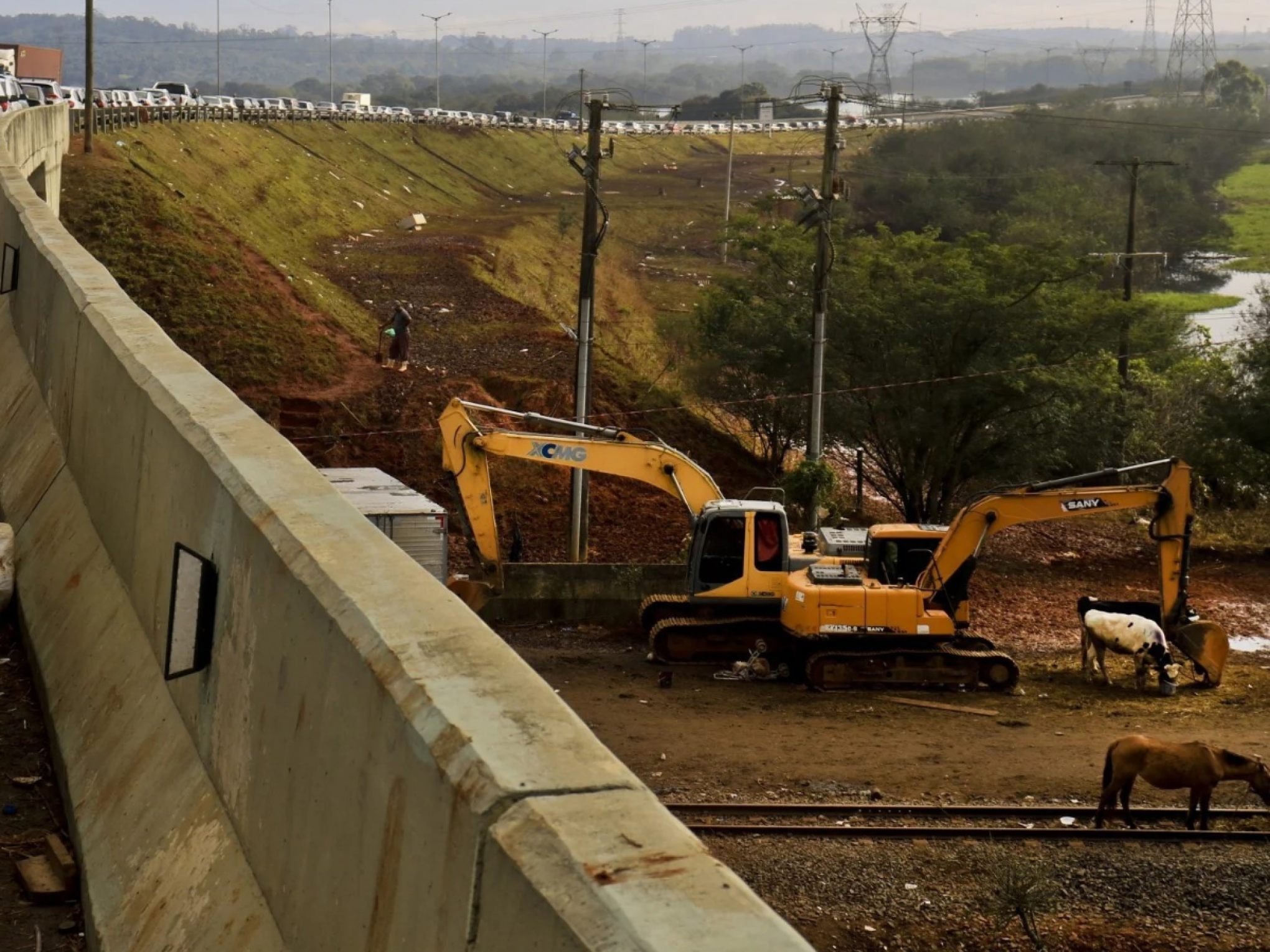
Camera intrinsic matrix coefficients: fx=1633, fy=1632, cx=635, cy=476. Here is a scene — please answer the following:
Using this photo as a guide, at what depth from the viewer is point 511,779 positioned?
322cm

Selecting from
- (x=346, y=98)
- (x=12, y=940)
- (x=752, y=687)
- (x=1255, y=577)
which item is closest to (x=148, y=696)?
(x=12, y=940)

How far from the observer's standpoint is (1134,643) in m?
21.5

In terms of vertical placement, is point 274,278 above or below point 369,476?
above

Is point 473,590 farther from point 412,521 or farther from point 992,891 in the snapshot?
point 992,891

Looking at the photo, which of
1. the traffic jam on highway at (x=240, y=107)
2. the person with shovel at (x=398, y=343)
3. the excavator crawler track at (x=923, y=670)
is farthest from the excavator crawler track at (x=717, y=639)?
the traffic jam on highway at (x=240, y=107)

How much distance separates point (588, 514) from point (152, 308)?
11130mm

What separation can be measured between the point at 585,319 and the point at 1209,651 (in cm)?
1066

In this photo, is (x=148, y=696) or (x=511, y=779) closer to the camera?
(x=511, y=779)

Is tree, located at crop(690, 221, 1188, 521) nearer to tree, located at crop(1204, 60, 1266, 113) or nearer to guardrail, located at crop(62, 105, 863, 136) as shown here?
guardrail, located at crop(62, 105, 863, 136)

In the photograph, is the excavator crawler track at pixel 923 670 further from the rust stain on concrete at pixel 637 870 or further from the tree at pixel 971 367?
the rust stain on concrete at pixel 637 870

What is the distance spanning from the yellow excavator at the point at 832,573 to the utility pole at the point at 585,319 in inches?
85.3

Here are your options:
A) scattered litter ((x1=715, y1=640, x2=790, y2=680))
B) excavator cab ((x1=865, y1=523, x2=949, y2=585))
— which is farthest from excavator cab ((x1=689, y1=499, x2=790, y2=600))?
excavator cab ((x1=865, y1=523, x2=949, y2=585))

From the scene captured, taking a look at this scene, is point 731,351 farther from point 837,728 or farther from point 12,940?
point 12,940

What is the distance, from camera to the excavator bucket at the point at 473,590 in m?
23.6
